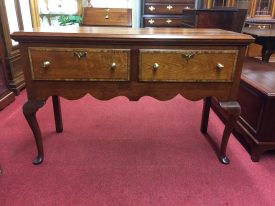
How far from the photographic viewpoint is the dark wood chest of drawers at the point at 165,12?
3742 mm

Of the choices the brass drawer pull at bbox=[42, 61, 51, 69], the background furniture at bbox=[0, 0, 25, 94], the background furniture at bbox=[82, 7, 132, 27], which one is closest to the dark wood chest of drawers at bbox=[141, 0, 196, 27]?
the background furniture at bbox=[82, 7, 132, 27]

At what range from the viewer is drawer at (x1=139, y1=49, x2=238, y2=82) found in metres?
1.26

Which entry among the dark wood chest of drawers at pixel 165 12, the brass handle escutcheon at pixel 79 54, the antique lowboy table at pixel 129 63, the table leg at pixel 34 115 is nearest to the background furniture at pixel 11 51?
the table leg at pixel 34 115

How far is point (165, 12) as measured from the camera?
379cm

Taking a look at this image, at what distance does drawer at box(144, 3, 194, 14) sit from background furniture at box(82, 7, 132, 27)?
34cm

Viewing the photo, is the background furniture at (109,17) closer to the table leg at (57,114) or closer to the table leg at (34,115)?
the table leg at (57,114)

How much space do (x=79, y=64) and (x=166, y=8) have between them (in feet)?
9.45

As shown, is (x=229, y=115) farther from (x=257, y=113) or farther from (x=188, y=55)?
(x=188, y=55)

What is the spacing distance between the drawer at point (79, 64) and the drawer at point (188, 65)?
111 millimetres

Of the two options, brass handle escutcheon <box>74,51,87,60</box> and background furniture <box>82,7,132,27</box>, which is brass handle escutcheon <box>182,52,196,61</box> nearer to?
brass handle escutcheon <box>74,51,87,60</box>

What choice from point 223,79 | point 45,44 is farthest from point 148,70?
point 45,44

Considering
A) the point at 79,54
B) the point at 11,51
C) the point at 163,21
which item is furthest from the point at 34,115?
the point at 163,21

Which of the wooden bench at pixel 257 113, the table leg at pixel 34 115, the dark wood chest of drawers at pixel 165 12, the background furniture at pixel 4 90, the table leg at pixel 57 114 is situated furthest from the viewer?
the dark wood chest of drawers at pixel 165 12

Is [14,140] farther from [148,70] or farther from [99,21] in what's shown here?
[99,21]
